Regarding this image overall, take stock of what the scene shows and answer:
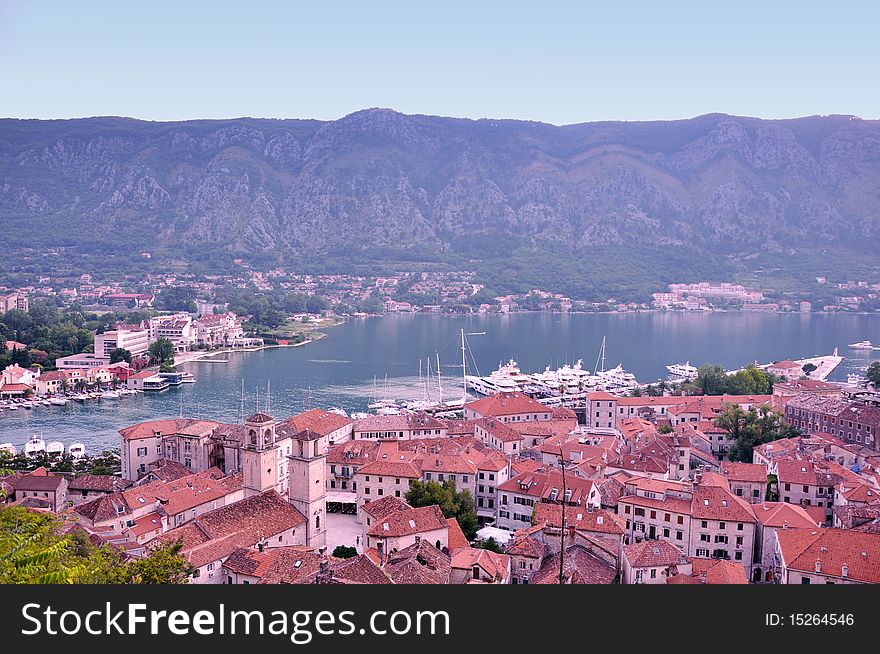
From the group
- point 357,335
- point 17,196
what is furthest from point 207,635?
point 17,196

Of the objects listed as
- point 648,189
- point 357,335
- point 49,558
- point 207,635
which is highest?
point 648,189

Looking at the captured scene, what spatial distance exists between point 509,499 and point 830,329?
51.0m

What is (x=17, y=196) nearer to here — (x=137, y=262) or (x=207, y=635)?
(x=137, y=262)

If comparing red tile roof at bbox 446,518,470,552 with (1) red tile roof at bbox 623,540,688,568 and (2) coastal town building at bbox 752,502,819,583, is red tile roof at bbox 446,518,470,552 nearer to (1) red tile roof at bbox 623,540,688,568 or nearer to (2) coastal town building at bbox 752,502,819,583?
(1) red tile roof at bbox 623,540,688,568

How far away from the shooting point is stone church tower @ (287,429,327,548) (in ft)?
36.7

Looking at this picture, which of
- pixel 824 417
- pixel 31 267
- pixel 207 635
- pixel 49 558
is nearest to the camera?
pixel 207 635

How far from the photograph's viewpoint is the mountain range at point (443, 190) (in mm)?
93312

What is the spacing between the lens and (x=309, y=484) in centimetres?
1113

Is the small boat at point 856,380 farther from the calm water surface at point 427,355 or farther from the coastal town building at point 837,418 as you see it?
the coastal town building at point 837,418

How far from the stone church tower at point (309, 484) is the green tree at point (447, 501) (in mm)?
1473

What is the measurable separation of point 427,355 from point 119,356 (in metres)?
15.3

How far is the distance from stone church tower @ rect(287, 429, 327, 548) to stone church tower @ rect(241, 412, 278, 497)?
0.75 meters

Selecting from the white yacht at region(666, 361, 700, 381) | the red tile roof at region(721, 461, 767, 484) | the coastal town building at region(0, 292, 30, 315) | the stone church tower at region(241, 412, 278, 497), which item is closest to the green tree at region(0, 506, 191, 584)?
the stone church tower at region(241, 412, 278, 497)

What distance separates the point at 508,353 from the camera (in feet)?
141
